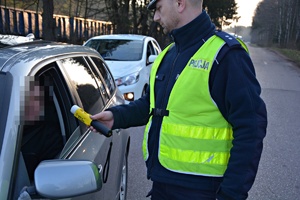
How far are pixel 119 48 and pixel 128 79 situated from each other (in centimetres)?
164

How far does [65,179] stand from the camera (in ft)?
4.63

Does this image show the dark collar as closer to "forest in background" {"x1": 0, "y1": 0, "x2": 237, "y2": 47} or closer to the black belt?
the black belt

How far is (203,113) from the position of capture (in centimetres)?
178

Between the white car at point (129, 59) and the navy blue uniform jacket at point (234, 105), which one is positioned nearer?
the navy blue uniform jacket at point (234, 105)

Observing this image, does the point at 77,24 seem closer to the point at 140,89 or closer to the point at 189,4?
the point at 140,89

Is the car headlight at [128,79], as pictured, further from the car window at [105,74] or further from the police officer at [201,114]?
the police officer at [201,114]

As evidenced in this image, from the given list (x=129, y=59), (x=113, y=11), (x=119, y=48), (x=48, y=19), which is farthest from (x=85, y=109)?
(x=113, y=11)

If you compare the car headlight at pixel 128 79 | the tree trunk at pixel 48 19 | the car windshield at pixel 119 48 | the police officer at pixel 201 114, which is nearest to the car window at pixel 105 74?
the police officer at pixel 201 114

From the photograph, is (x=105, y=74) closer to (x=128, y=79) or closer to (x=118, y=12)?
(x=128, y=79)

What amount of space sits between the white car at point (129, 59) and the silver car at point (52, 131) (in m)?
3.95

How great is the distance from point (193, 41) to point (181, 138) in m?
0.54

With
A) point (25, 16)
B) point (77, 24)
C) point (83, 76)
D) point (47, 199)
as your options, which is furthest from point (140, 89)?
point (77, 24)

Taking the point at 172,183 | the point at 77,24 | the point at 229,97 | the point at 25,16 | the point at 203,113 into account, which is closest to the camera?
the point at 229,97

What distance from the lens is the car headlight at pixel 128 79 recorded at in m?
7.09
